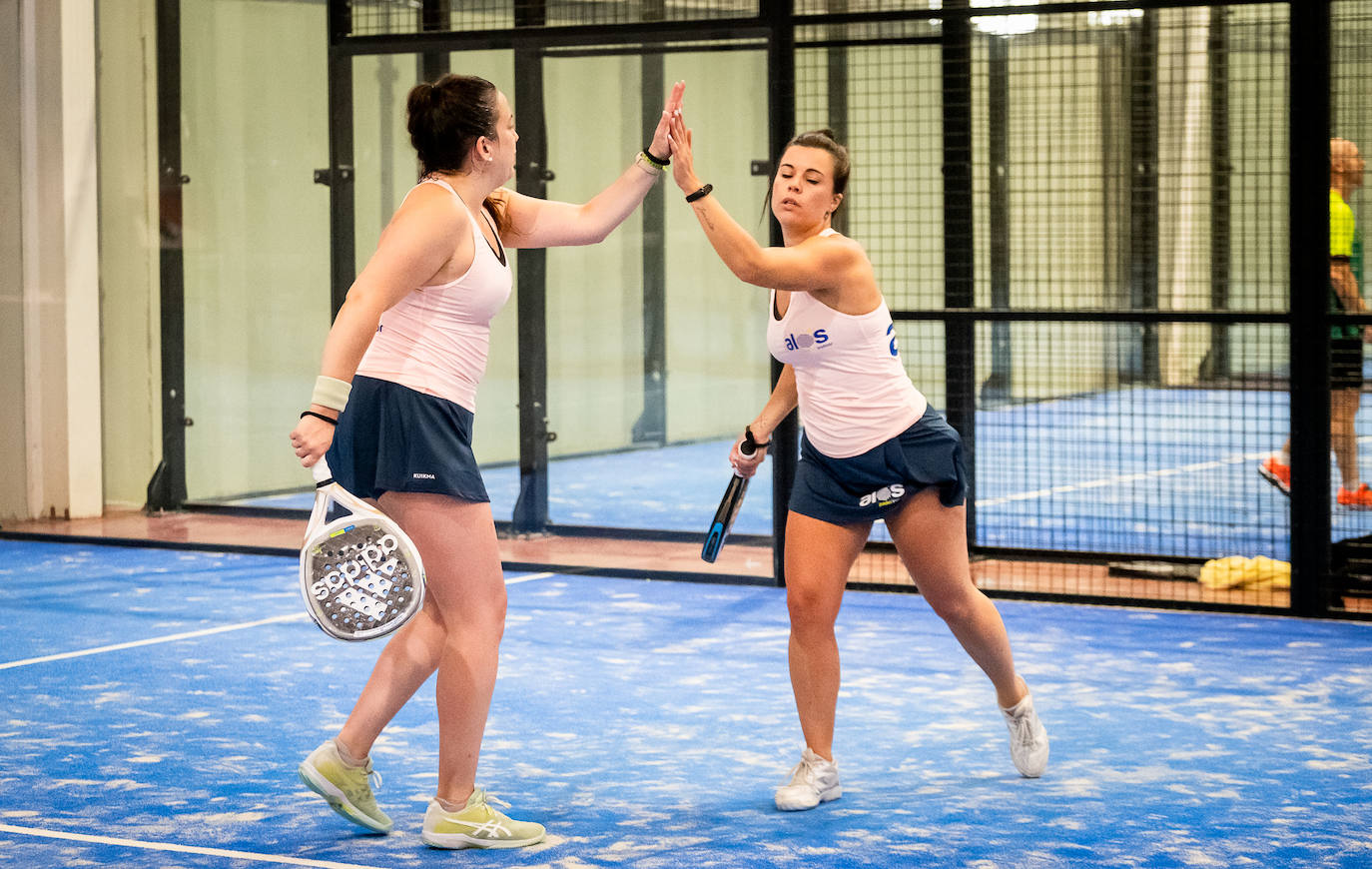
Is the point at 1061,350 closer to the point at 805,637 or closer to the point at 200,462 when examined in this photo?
the point at 200,462

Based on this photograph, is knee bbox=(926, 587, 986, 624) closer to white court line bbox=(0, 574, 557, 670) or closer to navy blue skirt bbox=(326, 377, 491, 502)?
navy blue skirt bbox=(326, 377, 491, 502)

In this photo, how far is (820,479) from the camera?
4.59m

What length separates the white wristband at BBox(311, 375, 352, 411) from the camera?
3627mm

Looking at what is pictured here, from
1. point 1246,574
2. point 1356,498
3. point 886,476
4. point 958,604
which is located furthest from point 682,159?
point 1356,498

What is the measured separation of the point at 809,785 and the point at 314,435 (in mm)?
1598

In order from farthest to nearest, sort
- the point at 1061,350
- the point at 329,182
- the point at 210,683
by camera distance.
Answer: the point at 1061,350 < the point at 329,182 < the point at 210,683

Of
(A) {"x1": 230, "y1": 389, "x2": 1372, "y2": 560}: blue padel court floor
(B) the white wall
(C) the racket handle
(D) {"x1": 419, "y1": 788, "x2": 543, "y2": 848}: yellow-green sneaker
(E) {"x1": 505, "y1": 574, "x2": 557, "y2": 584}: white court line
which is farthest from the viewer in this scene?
(B) the white wall

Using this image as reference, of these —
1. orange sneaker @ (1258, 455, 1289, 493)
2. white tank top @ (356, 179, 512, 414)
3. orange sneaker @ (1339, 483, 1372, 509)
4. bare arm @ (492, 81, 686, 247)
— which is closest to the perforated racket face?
Answer: white tank top @ (356, 179, 512, 414)

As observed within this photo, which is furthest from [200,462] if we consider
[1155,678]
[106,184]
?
[1155,678]

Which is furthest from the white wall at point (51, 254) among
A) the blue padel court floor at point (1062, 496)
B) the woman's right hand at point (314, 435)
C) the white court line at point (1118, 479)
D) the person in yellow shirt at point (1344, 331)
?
the woman's right hand at point (314, 435)

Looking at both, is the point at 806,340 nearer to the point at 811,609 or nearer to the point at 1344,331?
the point at 811,609

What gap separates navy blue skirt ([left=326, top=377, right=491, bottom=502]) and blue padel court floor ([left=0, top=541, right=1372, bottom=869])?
2.79 feet

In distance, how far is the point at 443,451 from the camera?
3.95 metres

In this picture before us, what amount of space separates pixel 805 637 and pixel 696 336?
20.2 ft
